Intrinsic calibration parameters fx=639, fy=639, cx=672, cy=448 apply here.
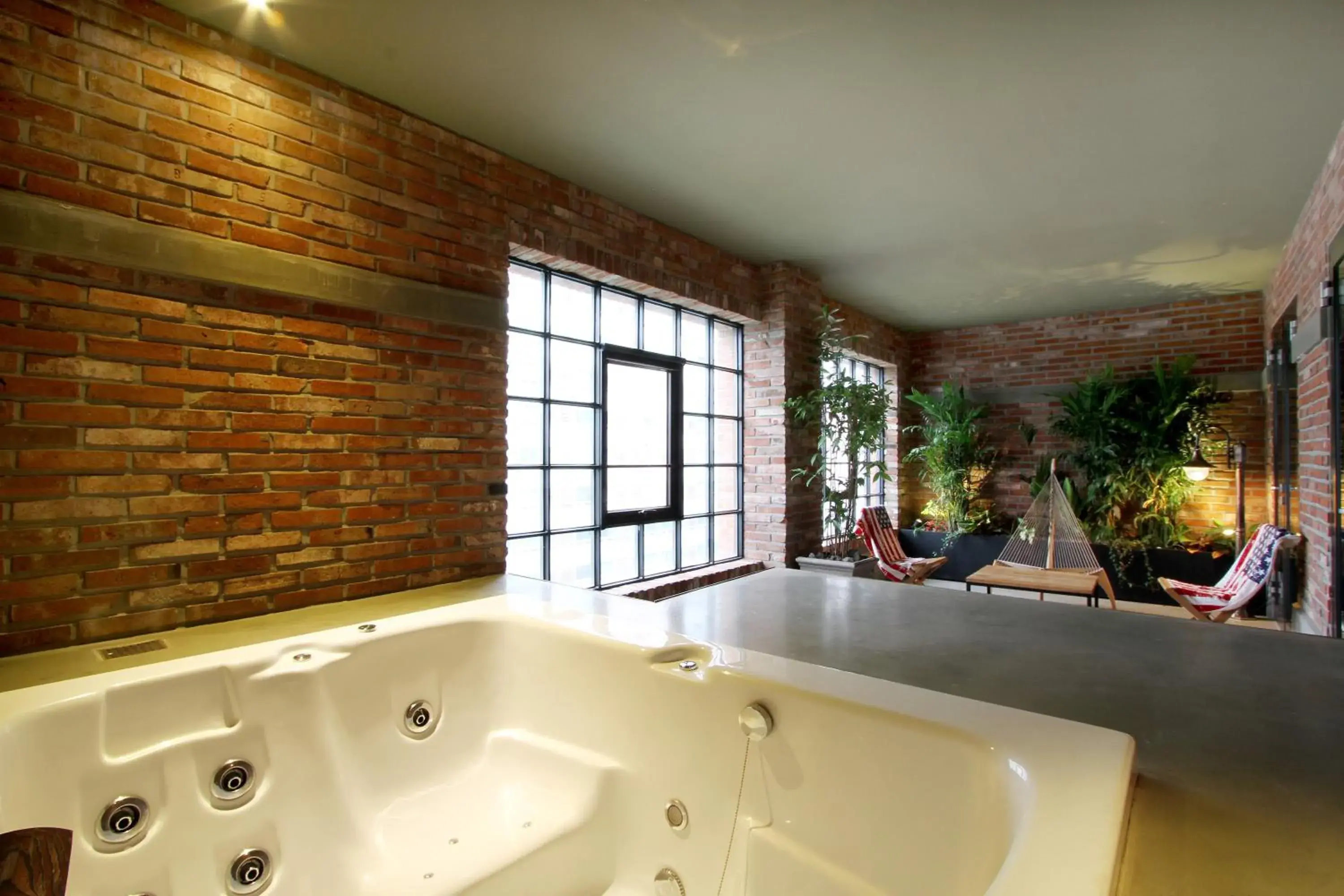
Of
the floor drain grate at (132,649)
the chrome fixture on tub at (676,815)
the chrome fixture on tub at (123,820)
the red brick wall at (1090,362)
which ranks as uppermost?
the red brick wall at (1090,362)

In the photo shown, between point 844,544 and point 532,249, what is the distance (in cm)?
313

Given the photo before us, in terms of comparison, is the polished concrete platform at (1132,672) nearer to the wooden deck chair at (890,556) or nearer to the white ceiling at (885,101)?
the white ceiling at (885,101)

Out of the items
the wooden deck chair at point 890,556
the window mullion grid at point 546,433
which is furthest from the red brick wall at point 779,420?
the window mullion grid at point 546,433

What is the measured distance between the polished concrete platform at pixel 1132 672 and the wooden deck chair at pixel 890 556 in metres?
2.37

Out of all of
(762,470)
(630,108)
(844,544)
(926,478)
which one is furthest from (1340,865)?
(926,478)

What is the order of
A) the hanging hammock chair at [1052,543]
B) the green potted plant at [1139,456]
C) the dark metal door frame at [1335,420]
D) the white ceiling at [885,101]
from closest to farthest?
the white ceiling at [885,101] → the dark metal door frame at [1335,420] → the hanging hammock chair at [1052,543] → the green potted plant at [1139,456]

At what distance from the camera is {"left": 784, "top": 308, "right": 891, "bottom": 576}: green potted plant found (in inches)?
171

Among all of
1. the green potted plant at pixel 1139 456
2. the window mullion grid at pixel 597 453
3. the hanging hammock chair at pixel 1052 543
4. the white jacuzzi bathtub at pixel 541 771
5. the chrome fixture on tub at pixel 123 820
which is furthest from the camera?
the green potted plant at pixel 1139 456

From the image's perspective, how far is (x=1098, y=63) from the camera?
2.11 m

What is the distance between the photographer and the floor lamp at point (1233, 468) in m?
4.75

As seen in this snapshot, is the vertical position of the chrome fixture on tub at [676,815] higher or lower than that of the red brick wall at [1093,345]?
lower

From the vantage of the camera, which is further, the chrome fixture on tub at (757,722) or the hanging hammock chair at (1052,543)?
the hanging hammock chair at (1052,543)

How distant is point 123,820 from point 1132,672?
7.43ft

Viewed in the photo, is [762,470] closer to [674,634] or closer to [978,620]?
[978,620]
